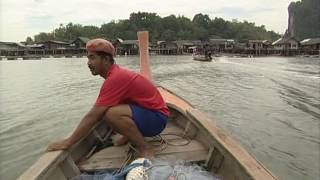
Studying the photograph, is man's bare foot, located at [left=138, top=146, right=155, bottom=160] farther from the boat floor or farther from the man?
the boat floor

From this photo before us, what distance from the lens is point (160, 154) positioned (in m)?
4.75

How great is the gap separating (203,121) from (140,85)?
3.64 ft

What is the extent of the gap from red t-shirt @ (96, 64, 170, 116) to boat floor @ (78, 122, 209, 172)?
54cm

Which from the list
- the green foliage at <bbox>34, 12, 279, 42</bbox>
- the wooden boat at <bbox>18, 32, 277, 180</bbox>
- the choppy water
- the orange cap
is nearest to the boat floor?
the wooden boat at <bbox>18, 32, 277, 180</bbox>

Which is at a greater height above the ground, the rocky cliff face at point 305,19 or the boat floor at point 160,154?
the rocky cliff face at point 305,19

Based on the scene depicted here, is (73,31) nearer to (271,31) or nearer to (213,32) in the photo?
(213,32)

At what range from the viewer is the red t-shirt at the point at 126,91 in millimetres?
4332

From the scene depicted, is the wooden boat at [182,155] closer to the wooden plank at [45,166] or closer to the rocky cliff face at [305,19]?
the wooden plank at [45,166]

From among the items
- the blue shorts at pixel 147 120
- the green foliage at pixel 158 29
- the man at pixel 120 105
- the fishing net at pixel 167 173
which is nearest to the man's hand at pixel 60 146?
the man at pixel 120 105

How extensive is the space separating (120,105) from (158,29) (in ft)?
373

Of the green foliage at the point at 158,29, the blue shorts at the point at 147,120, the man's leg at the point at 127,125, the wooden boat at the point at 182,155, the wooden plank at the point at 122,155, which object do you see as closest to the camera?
the wooden boat at the point at 182,155

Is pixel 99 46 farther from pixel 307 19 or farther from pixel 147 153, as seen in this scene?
pixel 307 19

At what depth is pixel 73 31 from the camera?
119938 mm

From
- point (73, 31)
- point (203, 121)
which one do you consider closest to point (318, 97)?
point (203, 121)
